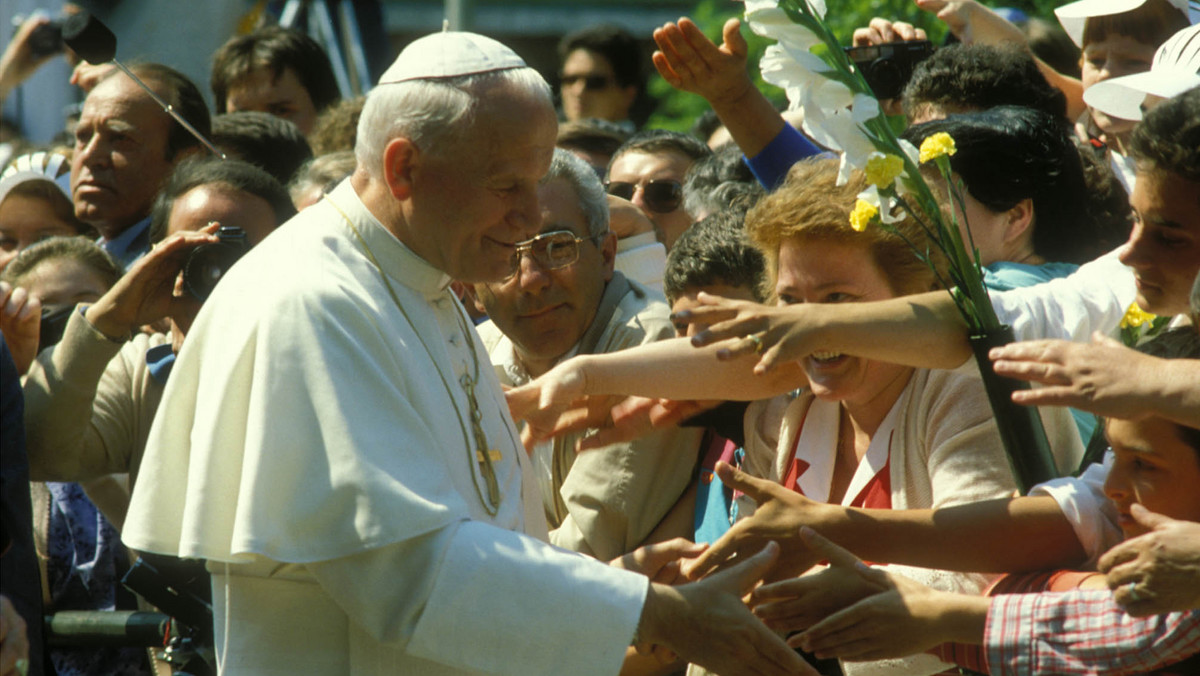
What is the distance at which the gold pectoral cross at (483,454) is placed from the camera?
10.6ft

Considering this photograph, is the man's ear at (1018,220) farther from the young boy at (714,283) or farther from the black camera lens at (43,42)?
the black camera lens at (43,42)

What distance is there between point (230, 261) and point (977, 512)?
2.26 m

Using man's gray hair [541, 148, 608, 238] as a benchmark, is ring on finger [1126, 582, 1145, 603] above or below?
above

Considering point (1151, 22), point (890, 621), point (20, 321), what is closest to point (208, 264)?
point (20, 321)

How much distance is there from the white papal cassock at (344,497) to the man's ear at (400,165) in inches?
4.7

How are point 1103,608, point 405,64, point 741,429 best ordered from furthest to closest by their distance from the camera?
point 741,429 < point 405,64 < point 1103,608

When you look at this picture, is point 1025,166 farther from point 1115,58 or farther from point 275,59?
point 275,59

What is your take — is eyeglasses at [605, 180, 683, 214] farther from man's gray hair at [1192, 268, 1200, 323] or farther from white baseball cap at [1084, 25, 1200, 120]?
man's gray hair at [1192, 268, 1200, 323]

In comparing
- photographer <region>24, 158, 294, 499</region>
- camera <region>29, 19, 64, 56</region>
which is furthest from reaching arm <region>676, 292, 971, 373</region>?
camera <region>29, 19, 64, 56</region>

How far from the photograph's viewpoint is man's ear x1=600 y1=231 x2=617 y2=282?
4.45 meters

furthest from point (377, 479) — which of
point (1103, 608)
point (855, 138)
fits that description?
point (1103, 608)

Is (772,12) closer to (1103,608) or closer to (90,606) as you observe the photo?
(1103,608)

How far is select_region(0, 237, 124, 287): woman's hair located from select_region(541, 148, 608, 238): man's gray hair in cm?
173

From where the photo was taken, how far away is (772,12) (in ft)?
9.70
